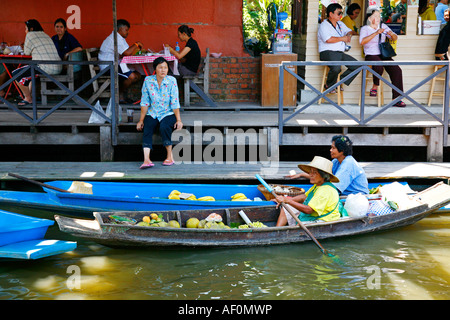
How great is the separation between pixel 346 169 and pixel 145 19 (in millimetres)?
5661

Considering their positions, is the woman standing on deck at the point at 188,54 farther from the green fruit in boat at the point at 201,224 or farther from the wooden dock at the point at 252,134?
the green fruit in boat at the point at 201,224

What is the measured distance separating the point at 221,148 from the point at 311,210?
2.87 meters

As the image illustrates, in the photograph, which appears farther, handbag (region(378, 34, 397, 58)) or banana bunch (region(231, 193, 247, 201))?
handbag (region(378, 34, 397, 58))

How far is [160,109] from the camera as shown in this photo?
8367 mm

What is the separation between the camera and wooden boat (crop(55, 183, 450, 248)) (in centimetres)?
597

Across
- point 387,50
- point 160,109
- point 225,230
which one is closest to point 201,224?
point 225,230

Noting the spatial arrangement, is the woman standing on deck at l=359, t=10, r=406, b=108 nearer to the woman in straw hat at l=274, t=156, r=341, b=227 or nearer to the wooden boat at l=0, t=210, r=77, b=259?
the woman in straw hat at l=274, t=156, r=341, b=227

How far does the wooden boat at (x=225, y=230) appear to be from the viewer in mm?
5969

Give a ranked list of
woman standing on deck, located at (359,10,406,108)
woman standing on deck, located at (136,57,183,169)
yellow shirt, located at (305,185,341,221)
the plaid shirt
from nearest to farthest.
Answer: yellow shirt, located at (305,185,341,221) → woman standing on deck, located at (136,57,183,169) → the plaid shirt → woman standing on deck, located at (359,10,406,108)

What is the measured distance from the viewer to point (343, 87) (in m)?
10.4

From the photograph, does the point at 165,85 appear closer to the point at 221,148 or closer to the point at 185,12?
the point at 221,148

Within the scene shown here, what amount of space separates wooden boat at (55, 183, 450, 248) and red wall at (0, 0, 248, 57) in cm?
513

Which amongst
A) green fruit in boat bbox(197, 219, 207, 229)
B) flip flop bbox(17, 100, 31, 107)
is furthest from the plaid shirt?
green fruit in boat bbox(197, 219, 207, 229)

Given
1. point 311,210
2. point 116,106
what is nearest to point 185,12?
point 116,106
